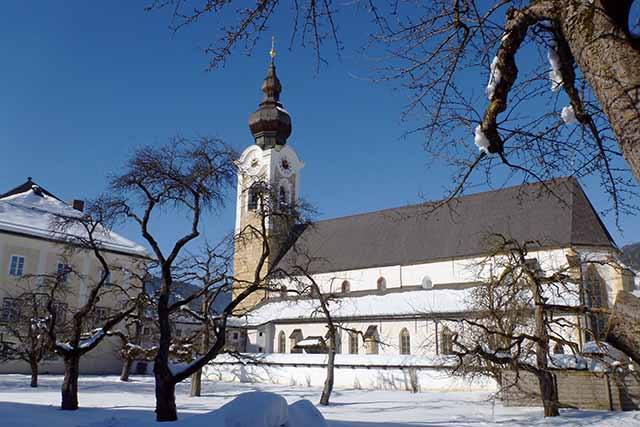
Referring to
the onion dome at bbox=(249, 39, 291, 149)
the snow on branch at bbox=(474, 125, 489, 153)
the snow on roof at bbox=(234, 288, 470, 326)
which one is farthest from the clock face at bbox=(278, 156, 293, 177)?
the snow on branch at bbox=(474, 125, 489, 153)

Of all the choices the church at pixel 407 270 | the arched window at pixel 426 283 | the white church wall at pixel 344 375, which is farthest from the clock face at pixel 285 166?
the white church wall at pixel 344 375

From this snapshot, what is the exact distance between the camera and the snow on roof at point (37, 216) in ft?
118

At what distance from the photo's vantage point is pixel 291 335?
39312 mm

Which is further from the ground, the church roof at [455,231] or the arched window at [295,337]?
the church roof at [455,231]

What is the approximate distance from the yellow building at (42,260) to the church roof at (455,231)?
40.6 feet

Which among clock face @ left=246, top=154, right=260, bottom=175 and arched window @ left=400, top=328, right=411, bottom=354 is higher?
clock face @ left=246, top=154, right=260, bottom=175

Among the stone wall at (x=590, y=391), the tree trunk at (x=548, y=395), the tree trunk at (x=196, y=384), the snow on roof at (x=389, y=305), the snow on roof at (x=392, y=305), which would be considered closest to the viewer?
the tree trunk at (x=548, y=395)

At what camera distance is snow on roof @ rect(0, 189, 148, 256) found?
35919mm

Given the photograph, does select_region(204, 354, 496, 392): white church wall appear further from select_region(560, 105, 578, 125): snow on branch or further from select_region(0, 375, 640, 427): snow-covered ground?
select_region(560, 105, 578, 125): snow on branch

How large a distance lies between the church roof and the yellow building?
12.4 meters

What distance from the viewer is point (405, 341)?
1358 inches

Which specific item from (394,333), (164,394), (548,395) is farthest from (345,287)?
(164,394)

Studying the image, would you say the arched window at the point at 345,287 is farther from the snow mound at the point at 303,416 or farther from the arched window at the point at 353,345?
the snow mound at the point at 303,416

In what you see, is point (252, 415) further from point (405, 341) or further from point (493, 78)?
point (405, 341)
